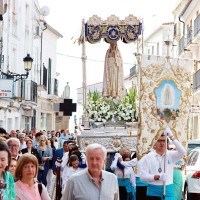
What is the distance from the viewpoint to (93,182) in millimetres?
6750

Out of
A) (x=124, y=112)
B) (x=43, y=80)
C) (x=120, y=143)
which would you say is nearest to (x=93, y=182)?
(x=120, y=143)

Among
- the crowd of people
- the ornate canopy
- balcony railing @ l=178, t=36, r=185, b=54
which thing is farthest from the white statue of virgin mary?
balcony railing @ l=178, t=36, r=185, b=54

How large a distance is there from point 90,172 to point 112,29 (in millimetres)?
13216

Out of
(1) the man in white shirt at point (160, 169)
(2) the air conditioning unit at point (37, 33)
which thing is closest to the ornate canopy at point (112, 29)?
(1) the man in white shirt at point (160, 169)

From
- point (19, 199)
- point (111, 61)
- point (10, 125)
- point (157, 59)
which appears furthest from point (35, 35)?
point (19, 199)

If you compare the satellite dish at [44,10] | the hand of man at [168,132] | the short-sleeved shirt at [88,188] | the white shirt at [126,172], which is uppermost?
the satellite dish at [44,10]

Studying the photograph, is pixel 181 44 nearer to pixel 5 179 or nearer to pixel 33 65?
pixel 33 65

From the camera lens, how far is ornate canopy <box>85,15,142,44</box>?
19.7m

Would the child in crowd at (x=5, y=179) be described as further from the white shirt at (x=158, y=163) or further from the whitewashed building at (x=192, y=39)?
the whitewashed building at (x=192, y=39)

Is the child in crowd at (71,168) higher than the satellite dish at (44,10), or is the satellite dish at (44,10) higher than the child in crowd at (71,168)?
the satellite dish at (44,10)

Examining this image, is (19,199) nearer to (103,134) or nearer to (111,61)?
(103,134)

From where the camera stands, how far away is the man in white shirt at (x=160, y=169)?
10172mm

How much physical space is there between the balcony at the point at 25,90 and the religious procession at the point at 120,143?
5.49m

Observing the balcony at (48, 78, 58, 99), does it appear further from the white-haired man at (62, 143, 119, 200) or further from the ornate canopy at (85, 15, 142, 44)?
the white-haired man at (62, 143, 119, 200)
